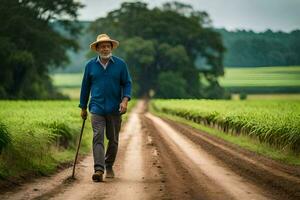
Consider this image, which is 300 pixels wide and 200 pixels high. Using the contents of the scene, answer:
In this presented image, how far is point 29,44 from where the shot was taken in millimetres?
63469

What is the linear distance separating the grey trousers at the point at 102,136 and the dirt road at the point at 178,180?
1.25 ft

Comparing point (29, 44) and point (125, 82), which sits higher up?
point (29, 44)

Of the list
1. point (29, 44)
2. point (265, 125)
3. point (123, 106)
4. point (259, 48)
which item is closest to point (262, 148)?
point (265, 125)

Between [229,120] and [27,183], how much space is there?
1643 centimetres

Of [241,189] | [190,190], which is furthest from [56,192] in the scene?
[241,189]

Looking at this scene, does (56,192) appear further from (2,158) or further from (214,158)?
(214,158)

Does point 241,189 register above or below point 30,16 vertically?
below

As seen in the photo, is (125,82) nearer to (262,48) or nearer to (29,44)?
(29,44)

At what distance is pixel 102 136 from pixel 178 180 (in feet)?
5.63

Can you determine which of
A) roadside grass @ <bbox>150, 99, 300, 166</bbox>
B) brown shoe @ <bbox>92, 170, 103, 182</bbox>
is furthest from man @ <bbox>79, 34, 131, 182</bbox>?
roadside grass @ <bbox>150, 99, 300, 166</bbox>

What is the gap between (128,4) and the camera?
101188mm

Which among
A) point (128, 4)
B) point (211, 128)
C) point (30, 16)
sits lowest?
point (211, 128)

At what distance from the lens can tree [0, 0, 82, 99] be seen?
59719mm

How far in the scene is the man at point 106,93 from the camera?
11086mm
